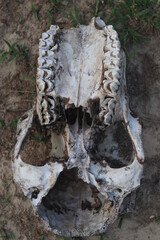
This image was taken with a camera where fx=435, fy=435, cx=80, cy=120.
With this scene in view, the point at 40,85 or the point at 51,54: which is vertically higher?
the point at 51,54

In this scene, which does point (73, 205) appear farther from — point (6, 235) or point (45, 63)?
point (45, 63)

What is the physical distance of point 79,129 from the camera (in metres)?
3.69

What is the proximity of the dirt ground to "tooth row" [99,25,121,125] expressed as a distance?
0.88 metres

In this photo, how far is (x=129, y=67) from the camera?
14.8 ft

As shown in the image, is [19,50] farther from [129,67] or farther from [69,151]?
[69,151]

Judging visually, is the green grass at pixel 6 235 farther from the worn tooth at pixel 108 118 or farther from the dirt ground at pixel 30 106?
the worn tooth at pixel 108 118

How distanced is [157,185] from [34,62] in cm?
180

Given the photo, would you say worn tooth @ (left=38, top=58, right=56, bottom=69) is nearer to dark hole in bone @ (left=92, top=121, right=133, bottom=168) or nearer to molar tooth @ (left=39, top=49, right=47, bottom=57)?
molar tooth @ (left=39, top=49, right=47, bottom=57)

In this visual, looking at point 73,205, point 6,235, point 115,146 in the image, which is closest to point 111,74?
point 115,146

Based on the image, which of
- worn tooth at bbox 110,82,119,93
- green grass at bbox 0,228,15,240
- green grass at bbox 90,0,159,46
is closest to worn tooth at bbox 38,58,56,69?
worn tooth at bbox 110,82,119,93

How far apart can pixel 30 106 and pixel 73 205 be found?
4.01ft

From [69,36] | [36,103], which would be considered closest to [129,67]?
[69,36]

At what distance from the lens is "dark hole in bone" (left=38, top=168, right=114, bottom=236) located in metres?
3.64

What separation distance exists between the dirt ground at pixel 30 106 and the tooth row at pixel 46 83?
910mm
